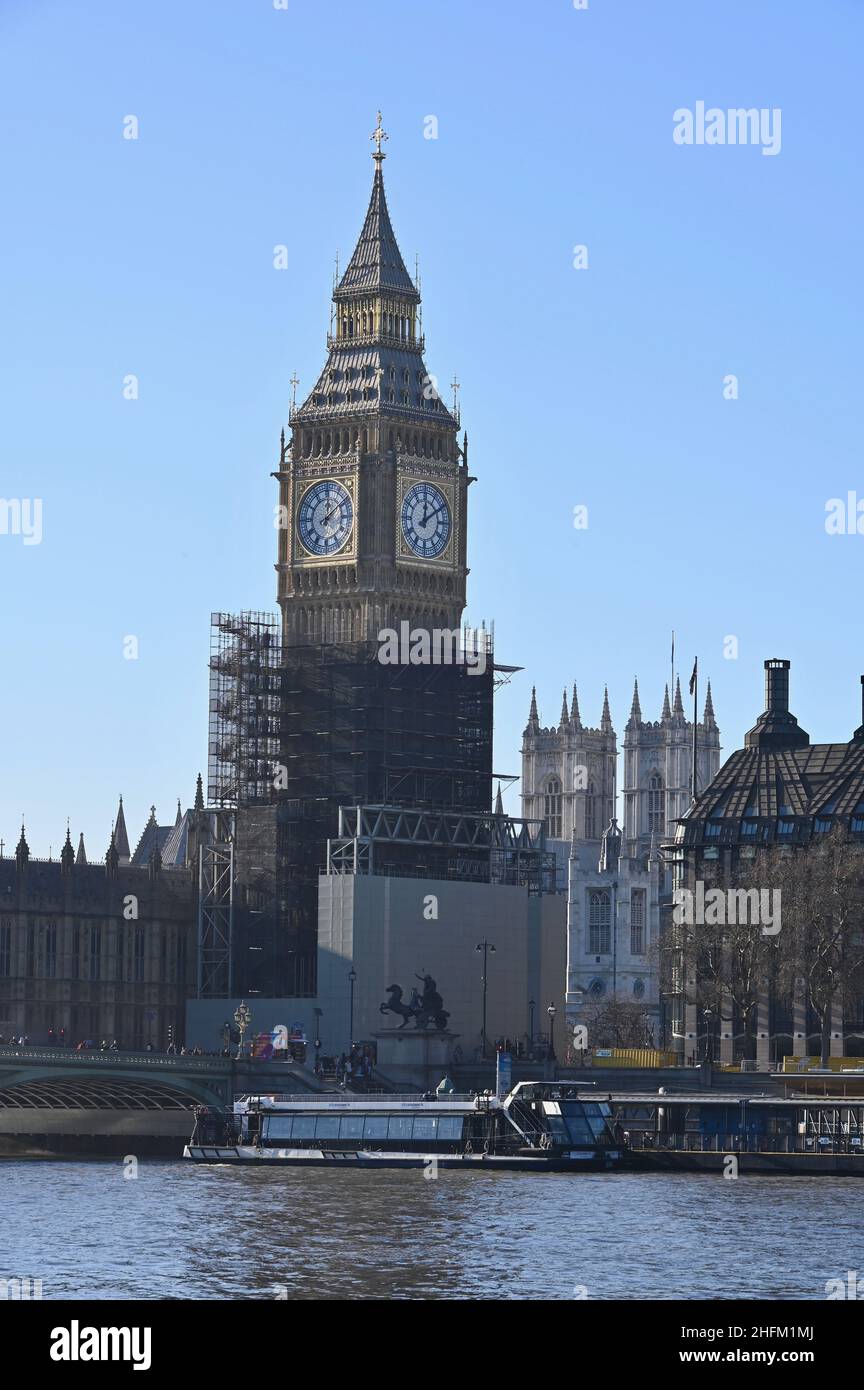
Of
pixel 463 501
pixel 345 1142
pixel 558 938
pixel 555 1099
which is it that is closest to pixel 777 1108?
pixel 555 1099

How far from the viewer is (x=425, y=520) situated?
177500 millimetres

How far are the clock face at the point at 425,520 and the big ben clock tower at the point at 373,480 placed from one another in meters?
0.05

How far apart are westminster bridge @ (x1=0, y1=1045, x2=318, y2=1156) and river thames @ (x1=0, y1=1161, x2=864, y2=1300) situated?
16.1 metres

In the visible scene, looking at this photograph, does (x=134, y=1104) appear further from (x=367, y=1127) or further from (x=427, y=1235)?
(x=427, y=1235)

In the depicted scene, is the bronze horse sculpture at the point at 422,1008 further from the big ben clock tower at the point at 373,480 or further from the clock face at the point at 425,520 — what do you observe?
the clock face at the point at 425,520

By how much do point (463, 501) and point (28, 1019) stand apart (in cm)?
3798

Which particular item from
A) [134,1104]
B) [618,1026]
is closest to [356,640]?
[618,1026]

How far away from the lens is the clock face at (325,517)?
176m

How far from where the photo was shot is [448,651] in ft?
553

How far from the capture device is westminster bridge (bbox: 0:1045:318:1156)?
133625 mm

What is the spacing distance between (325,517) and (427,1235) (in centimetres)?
9254

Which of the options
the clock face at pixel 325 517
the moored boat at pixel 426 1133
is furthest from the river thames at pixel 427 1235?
the clock face at pixel 325 517
